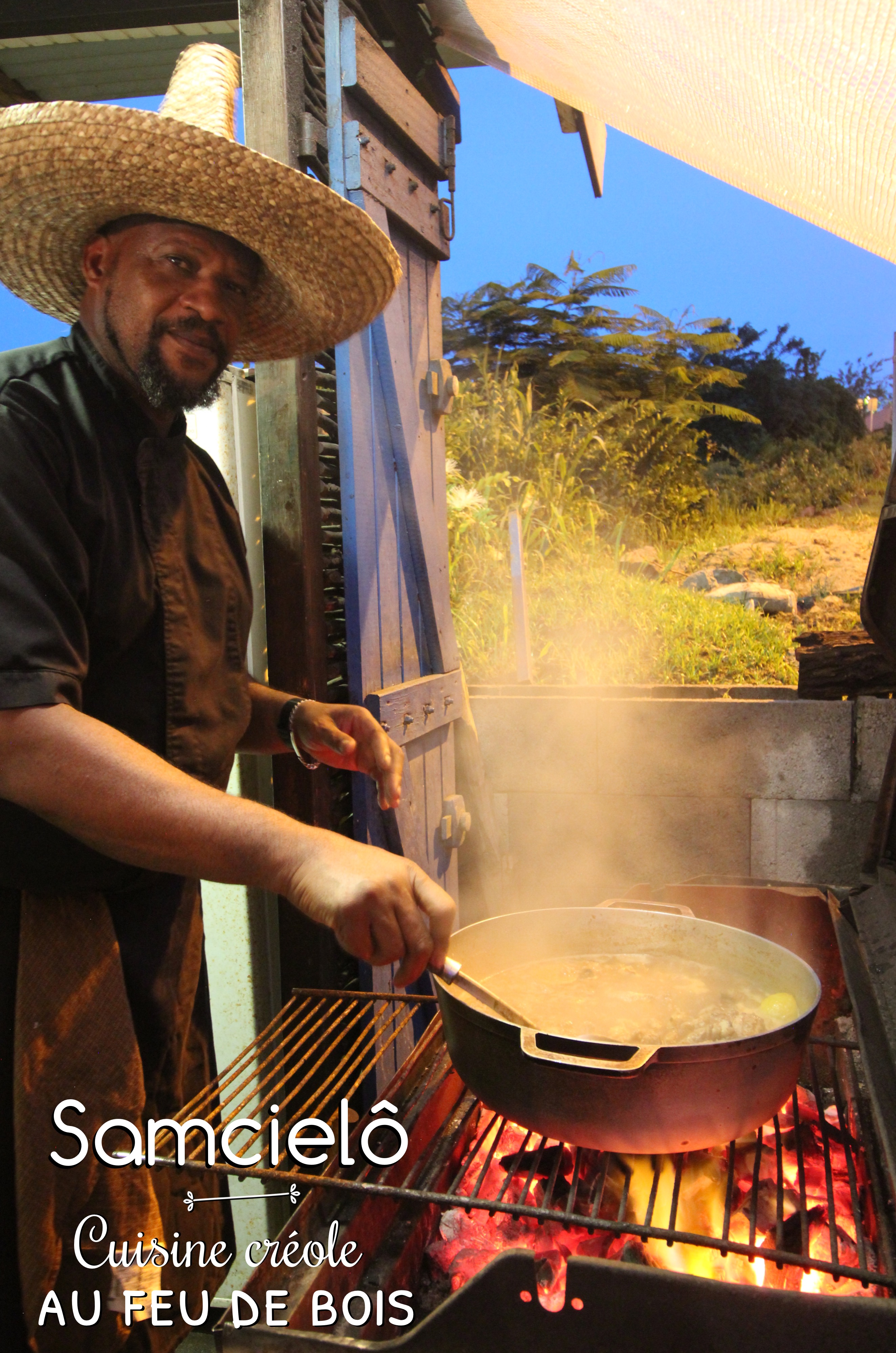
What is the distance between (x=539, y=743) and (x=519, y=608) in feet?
2.72

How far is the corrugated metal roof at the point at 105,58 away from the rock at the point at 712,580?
4433 millimetres

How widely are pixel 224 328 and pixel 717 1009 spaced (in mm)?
1689

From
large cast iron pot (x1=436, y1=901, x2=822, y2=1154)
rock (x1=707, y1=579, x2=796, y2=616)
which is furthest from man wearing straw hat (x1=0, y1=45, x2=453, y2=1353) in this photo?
rock (x1=707, y1=579, x2=796, y2=616)

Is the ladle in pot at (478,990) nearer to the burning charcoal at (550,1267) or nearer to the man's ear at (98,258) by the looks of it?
the burning charcoal at (550,1267)

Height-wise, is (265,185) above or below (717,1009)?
above

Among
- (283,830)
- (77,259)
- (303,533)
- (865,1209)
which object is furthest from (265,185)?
(865,1209)

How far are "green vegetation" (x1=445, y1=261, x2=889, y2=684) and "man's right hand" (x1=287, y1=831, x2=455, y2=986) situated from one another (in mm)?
3774

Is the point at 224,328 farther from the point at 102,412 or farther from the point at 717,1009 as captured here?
the point at 717,1009

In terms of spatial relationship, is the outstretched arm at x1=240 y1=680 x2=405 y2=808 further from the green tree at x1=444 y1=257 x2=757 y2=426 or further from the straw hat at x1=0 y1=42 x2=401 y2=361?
the green tree at x1=444 y1=257 x2=757 y2=426

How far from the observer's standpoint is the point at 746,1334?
1133 millimetres

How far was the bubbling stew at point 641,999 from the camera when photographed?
62.9 inches

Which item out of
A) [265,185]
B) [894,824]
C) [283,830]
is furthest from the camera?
[894,824]

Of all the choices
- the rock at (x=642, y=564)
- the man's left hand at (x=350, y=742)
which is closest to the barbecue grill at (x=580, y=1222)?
the man's left hand at (x=350, y=742)

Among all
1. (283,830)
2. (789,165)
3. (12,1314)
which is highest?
A: (789,165)
